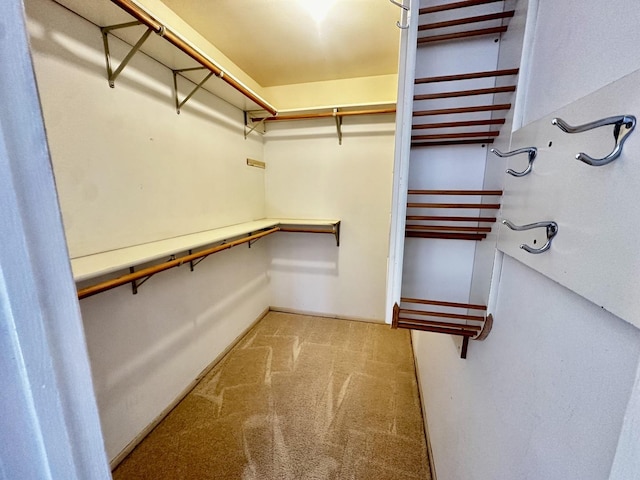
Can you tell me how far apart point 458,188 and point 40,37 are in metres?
1.73

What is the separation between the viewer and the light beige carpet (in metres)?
1.37

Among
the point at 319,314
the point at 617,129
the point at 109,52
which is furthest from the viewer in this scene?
the point at 319,314

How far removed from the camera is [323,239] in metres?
2.85

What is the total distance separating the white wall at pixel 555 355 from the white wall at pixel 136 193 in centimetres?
166

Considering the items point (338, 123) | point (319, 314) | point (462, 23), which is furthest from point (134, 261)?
point (319, 314)

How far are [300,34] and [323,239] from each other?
1781 millimetres

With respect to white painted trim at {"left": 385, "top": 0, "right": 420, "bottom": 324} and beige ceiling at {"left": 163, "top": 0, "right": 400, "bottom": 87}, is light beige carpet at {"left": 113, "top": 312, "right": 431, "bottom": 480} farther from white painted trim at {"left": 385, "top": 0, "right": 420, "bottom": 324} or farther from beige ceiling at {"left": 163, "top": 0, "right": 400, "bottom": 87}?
beige ceiling at {"left": 163, "top": 0, "right": 400, "bottom": 87}

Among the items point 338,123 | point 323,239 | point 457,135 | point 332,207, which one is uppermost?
point 338,123

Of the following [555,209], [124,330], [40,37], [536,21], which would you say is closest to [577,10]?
[536,21]

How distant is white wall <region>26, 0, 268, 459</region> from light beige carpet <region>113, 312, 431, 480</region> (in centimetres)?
20

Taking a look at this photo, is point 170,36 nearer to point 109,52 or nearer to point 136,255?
point 109,52

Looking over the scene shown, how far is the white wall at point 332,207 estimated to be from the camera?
256cm

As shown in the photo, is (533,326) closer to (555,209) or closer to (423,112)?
(555,209)

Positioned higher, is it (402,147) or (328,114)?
(328,114)
